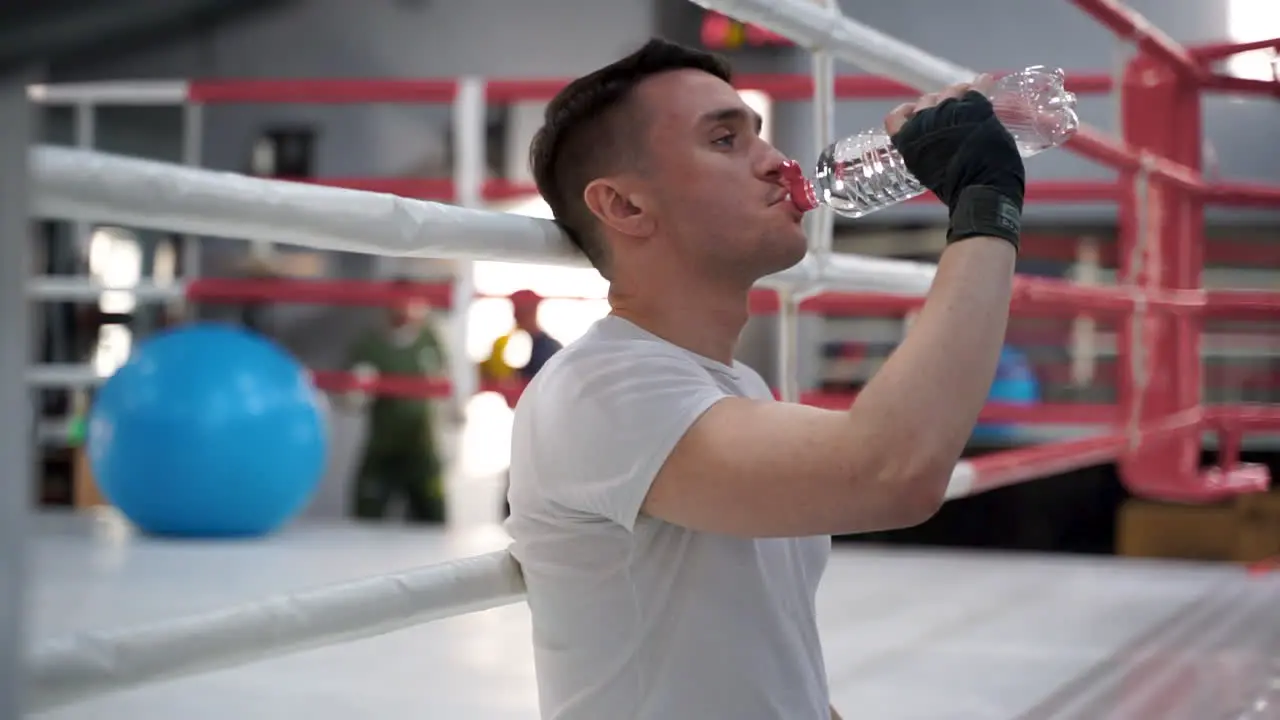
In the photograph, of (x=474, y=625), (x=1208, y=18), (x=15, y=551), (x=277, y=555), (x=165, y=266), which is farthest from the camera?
(x=165, y=266)

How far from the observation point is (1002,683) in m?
1.77

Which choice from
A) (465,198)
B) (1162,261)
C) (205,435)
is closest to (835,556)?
(1162,261)

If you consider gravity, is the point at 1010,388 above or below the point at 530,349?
below

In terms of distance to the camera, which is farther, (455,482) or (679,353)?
(455,482)

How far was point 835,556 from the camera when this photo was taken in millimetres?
3006

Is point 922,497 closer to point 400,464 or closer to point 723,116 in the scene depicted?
point 723,116

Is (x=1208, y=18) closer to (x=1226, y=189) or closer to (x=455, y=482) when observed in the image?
(x=1226, y=189)

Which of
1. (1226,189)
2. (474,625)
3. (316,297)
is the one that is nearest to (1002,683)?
(474,625)

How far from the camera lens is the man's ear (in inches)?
38.3

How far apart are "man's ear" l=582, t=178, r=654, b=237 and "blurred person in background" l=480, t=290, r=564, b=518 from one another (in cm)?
75

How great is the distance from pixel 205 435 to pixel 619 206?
2193 millimetres

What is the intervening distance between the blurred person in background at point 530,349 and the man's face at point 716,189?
78cm

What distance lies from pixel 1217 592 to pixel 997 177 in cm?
188

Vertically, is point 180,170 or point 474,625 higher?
point 180,170
